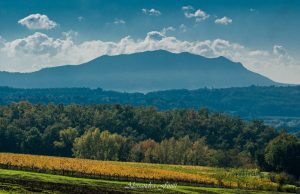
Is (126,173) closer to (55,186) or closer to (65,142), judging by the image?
(55,186)

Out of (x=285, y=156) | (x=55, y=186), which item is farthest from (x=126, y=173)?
(x=285, y=156)

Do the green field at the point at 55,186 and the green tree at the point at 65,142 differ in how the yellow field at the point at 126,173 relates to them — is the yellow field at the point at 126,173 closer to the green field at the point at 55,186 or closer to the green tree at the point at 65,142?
the green field at the point at 55,186

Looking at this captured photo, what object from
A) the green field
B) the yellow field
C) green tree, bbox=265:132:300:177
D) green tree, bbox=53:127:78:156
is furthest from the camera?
green tree, bbox=53:127:78:156

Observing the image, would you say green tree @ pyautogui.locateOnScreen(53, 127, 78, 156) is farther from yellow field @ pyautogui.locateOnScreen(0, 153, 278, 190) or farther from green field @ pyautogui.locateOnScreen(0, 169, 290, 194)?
green field @ pyautogui.locateOnScreen(0, 169, 290, 194)

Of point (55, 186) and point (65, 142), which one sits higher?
point (65, 142)

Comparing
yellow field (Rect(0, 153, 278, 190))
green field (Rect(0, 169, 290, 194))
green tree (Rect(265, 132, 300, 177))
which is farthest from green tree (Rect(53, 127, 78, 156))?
green field (Rect(0, 169, 290, 194))

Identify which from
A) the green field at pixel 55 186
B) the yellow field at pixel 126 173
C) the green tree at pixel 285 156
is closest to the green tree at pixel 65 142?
the green tree at pixel 285 156

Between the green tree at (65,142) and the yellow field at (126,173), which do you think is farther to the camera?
the green tree at (65,142)

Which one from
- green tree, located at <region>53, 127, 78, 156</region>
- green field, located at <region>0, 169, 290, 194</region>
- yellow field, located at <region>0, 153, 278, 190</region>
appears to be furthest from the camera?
green tree, located at <region>53, 127, 78, 156</region>

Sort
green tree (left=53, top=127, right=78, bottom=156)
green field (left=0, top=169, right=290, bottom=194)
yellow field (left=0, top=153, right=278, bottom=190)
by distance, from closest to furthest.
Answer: green field (left=0, top=169, right=290, bottom=194)
yellow field (left=0, top=153, right=278, bottom=190)
green tree (left=53, top=127, right=78, bottom=156)

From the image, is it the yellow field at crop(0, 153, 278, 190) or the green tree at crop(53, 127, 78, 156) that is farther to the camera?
the green tree at crop(53, 127, 78, 156)

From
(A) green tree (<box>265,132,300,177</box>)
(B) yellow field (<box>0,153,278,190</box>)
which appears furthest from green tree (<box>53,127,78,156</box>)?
(B) yellow field (<box>0,153,278,190</box>)

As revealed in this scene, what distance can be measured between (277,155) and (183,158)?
155 ft

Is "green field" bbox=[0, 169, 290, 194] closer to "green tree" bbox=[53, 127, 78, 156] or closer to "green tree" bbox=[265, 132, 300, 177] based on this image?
"green tree" bbox=[265, 132, 300, 177]
